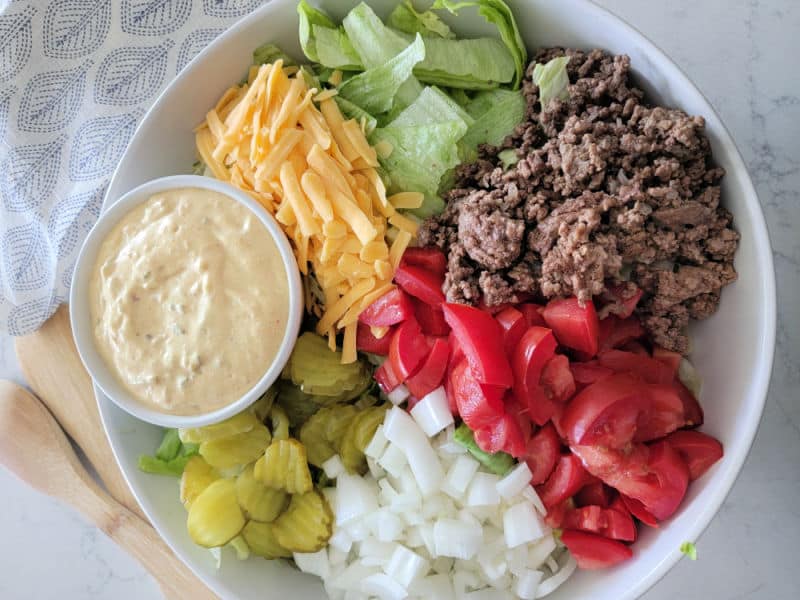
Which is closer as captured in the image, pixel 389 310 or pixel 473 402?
pixel 473 402

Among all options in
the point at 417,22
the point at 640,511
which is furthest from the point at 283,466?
the point at 417,22

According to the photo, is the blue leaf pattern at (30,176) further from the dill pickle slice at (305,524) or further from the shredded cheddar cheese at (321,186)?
the dill pickle slice at (305,524)

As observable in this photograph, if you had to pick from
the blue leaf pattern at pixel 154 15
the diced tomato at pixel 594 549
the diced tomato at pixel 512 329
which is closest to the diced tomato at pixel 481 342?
the diced tomato at pixel 512 329

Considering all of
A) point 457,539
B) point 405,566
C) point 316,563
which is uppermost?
point 457,539

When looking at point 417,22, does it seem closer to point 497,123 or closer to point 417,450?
point 497,123

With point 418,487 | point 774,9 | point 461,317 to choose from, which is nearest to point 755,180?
point 774,9
